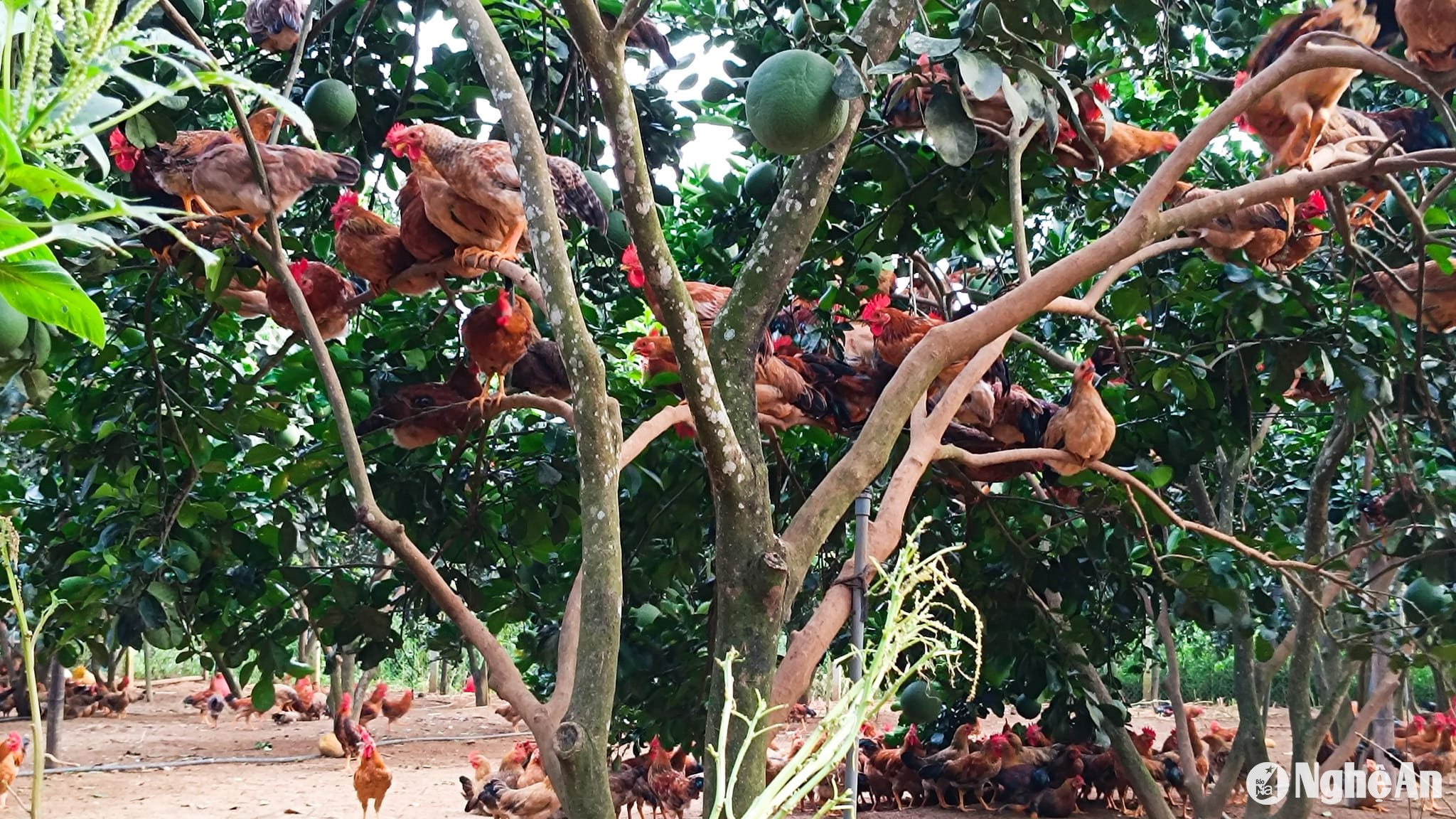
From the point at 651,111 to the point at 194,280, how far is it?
1.57 meters

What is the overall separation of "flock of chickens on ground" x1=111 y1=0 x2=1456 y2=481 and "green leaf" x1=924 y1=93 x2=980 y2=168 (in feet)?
3.58

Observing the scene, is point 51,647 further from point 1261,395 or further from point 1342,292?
point 1342,292

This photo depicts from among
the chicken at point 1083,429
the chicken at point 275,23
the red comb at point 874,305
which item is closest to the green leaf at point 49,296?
the chicken at point 1083,429

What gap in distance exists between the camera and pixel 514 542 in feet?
12.4

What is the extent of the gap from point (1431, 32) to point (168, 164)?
352 centimetres

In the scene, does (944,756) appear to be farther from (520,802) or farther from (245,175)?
(245,175)

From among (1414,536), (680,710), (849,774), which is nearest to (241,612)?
(680,710)

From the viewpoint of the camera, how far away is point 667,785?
23.6 feet

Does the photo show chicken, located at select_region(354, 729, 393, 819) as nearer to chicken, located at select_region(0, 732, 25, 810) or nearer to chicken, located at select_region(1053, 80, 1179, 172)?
chicken, located at select_region(0, 732, 25, 810)

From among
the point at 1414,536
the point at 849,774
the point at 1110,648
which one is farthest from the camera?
the point at 1110,648

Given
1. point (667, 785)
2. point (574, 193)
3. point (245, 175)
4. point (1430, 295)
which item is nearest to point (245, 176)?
point (245, 175)

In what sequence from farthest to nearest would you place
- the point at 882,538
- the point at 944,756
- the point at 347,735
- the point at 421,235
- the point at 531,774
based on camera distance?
the point at 347,735, the point at 944,756, the point at 531,774, the point at 421,235, the point at 882,538

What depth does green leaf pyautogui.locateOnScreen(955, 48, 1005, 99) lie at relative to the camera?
1.46 m

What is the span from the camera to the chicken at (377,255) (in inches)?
122
